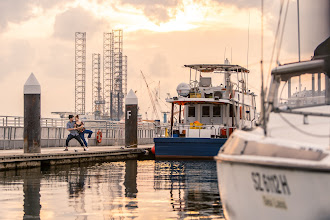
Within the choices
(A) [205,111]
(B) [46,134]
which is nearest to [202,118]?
(A) [205,111]

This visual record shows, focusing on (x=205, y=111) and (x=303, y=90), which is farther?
(x=205, y=111)

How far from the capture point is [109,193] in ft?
57.7

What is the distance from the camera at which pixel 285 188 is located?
29.2 feet

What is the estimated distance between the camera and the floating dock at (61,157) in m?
24.3

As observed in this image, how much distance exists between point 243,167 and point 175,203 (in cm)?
632

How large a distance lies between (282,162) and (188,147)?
83.0ft

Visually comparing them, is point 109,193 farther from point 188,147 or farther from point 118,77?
point 118,77

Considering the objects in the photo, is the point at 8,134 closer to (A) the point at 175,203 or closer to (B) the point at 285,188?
(A) the point at 175,203

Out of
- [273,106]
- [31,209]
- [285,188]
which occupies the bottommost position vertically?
[31,209]

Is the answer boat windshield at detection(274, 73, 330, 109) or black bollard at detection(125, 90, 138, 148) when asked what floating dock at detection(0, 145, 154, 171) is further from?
boat windshield at detection(274, 73, 330, 109)

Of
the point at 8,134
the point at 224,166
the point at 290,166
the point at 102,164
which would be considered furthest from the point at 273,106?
the point at 8,134

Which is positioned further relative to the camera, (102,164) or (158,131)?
(158,131)

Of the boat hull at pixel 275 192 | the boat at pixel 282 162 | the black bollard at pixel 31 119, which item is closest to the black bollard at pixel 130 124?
the black bollard at pixel 31 119

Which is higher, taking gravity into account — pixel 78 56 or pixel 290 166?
pixel 78 56
